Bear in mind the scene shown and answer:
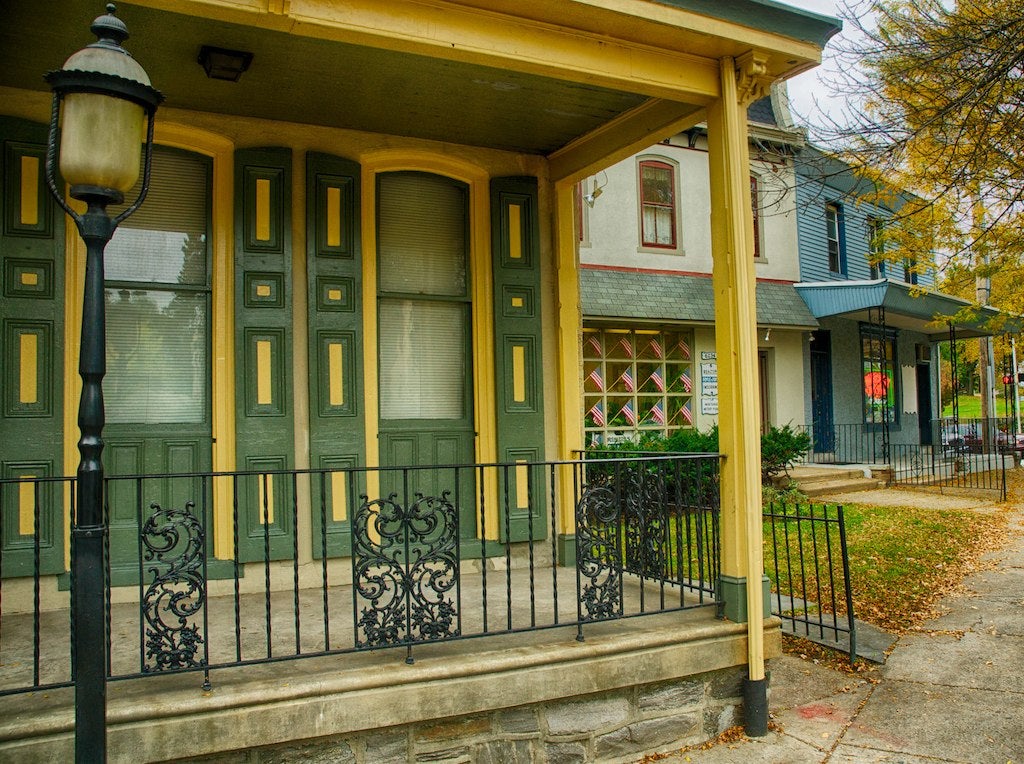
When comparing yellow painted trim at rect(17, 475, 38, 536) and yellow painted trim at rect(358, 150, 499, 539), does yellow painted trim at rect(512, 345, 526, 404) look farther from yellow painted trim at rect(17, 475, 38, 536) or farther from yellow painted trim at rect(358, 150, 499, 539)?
yellow painted trim at rect(17, 475, 38, 536)

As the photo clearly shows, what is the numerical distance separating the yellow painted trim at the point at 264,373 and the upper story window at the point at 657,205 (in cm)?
940

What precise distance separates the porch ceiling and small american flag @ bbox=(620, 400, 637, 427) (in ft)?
26.3

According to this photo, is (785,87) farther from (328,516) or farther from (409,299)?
(328,516)

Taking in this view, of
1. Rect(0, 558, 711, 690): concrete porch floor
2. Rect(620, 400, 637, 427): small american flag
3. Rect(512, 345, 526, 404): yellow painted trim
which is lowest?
Rect(0, 558, 711, 690): concrete porch floor

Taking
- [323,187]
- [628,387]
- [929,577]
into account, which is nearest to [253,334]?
[323,187]

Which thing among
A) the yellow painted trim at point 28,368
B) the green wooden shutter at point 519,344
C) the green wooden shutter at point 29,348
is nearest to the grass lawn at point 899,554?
the green wooden shutter at point 519,344

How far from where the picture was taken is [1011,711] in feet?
14.9

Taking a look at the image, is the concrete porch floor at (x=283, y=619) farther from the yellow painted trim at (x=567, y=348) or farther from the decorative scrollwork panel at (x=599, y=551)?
the yellow painted trim at (x=567, y=348)

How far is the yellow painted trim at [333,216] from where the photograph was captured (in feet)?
17.4

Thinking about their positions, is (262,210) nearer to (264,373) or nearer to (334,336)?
(334,336)

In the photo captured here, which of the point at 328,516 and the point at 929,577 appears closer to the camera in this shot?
the point at 328,516

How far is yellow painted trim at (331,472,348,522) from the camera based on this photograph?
5.19 metres

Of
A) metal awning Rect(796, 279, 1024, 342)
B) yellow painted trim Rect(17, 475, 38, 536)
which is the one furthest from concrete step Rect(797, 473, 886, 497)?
yellow painted trim Rect(17, 475, 38, 536)

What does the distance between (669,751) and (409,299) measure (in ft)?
10.8
